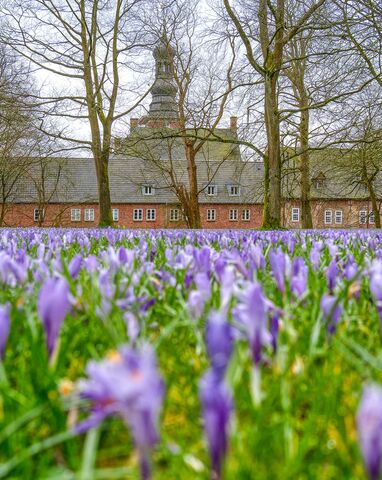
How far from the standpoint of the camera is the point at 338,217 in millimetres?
62812

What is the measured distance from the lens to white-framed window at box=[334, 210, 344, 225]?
204 ft

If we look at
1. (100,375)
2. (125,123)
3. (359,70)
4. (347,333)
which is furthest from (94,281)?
(125,123)

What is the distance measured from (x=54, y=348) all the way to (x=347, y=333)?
74 cm

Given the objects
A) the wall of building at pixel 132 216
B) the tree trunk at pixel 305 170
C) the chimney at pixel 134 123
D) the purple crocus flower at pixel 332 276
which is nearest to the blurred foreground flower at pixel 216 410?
the purple crocus flower at pixel 332 276

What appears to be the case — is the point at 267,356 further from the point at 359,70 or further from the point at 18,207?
the point at 18,207

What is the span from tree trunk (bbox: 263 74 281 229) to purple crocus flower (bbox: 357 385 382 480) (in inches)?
600

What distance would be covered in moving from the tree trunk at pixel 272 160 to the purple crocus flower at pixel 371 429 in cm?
1523

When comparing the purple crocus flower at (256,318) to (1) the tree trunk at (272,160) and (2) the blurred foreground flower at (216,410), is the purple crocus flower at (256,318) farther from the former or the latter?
(1) the tree trunk at (272,160)

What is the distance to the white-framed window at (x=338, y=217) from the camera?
204ft

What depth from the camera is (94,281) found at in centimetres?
155

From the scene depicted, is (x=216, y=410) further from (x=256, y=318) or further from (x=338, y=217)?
(x=338, y=217)

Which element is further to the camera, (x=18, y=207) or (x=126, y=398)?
(x=18, y=207)

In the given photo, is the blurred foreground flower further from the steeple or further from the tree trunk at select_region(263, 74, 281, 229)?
the steeple

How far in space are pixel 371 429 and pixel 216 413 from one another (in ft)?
0.45
